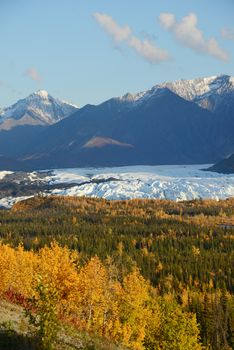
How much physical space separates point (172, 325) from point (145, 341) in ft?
31.3

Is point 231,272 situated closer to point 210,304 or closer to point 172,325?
point 210,304

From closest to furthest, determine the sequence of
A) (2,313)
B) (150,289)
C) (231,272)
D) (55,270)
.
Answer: (2,313) → (55,270) → (150,289) → (231,272)

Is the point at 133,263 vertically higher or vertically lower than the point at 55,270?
lower

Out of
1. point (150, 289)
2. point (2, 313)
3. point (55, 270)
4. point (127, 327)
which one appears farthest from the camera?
point (150, 289)

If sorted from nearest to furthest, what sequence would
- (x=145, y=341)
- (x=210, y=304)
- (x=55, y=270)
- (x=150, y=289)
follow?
(x=55, y=270) → (x=145, y=341) → (x=210, y=304) → (x=150, y=289)

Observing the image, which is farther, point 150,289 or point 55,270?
point 150,289

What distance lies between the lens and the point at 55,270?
282 ft

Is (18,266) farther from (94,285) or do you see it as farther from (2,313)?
(2,313)

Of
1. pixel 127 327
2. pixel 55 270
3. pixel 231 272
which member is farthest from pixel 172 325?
pixel 231 272

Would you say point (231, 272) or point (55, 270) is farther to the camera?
point (231, 272)

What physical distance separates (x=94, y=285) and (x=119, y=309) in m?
16.8

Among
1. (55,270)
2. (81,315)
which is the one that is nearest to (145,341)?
(81,315)

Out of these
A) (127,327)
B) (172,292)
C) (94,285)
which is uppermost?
(94,285)

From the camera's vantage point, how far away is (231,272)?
184m
